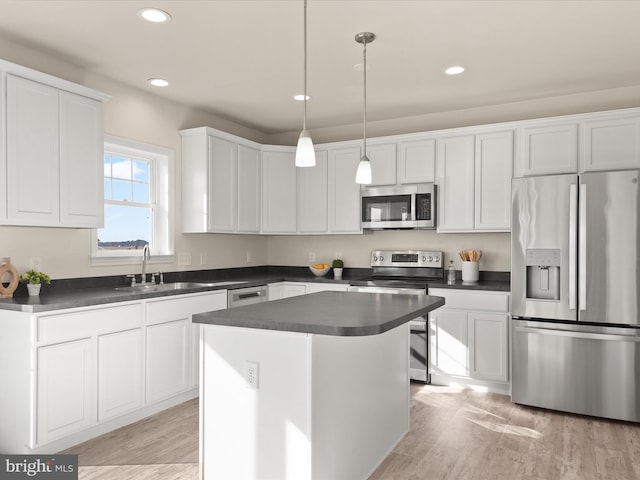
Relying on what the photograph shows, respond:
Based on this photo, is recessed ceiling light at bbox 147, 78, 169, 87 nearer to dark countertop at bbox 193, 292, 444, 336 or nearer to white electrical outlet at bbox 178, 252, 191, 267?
white electrical outlet at bbox 178, 252, 191, 267

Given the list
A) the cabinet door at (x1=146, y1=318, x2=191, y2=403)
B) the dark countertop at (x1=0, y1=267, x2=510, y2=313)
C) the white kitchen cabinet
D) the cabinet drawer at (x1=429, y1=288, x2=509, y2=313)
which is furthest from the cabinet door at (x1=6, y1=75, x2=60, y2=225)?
the white kitchen cabinet

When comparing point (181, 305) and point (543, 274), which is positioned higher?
point (543, 274)

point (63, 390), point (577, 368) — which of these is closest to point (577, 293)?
point (577, 368)

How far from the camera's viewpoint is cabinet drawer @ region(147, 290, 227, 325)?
11.5ft

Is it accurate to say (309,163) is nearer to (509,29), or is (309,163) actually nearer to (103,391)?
(509,29)

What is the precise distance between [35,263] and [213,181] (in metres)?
1.71

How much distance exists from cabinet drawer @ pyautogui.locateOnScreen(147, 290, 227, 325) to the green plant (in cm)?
68

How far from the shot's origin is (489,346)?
4.12 m

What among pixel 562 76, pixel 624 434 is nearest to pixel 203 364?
pixel 624 434

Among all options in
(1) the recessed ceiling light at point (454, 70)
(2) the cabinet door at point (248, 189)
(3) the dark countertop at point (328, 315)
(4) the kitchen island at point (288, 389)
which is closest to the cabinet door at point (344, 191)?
(2) the cabinet door at point (248, 189)

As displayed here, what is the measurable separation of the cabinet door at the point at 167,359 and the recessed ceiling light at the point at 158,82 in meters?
1.93

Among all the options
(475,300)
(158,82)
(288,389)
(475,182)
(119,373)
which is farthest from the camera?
(475,182)

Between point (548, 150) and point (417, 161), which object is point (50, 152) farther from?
point (548, 150)

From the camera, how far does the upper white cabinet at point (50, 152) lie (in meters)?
2.93
